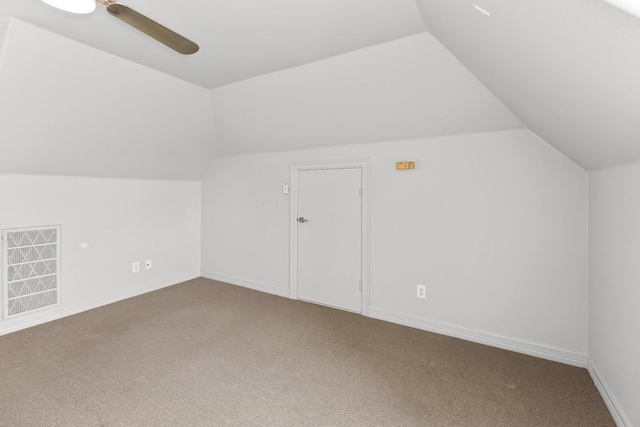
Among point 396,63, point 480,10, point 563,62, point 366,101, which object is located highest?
point 396,63

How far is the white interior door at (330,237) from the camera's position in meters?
3.38

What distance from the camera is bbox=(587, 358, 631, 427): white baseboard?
1676 mm

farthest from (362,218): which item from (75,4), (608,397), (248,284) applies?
(75,4)

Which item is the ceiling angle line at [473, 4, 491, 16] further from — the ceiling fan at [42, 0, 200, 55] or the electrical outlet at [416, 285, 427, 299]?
the electrical outlet at [416, 285, 427, 299]

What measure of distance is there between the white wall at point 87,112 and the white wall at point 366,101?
53cm

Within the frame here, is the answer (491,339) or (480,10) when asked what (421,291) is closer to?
(491,339)

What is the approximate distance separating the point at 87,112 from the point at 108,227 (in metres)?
1.38

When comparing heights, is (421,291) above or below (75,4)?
below

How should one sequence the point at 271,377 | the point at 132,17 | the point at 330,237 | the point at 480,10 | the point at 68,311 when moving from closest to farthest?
the point at 480,10 → the point at 132,17 → the point at 271,377 → the point at 68,311 → the point at 330,237

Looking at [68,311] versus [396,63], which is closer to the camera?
[396,63]

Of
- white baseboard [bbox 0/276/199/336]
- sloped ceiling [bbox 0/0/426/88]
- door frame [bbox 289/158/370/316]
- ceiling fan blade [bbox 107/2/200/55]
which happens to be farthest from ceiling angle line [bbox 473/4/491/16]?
white baseboard [bbox 0/276/199/336]

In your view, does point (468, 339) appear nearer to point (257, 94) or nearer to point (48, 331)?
point (257, 94)

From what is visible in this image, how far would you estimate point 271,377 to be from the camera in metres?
2.18

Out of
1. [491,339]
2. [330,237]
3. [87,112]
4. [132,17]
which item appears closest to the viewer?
[132,17]
